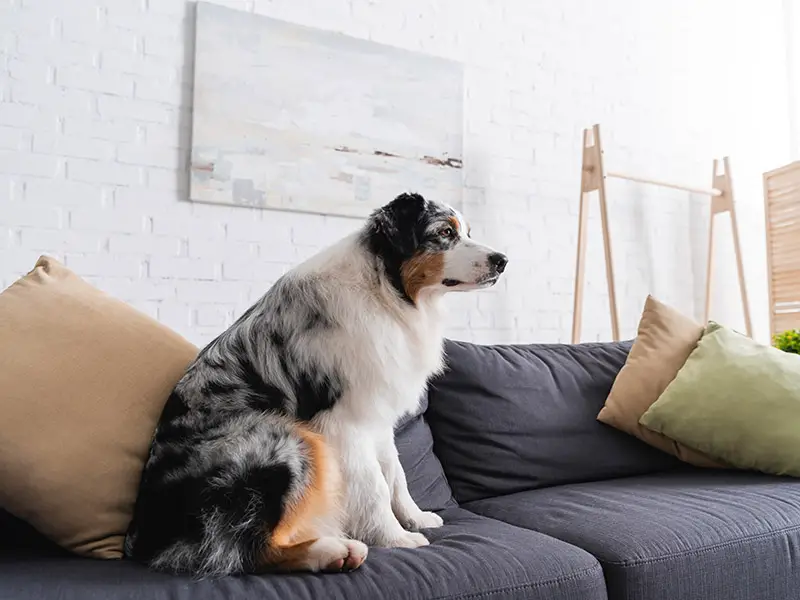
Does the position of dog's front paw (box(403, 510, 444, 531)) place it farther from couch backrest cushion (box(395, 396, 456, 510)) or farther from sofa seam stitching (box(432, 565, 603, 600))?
sofa seam stitching (box(432, 565, 603, 600))

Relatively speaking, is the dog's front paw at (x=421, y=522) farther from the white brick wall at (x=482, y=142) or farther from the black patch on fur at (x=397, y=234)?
the white brick wall at (x=482, y=142)

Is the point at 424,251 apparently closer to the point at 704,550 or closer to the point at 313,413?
the point at 313,413

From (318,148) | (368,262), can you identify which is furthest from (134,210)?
(368,262)

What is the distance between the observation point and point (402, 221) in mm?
1687

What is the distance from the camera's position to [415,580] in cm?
128

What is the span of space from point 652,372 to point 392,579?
137cm

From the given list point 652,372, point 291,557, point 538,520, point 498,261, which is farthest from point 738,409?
point 291,557

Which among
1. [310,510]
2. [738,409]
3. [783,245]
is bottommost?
[310,510]

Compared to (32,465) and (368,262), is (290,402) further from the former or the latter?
(32,465)

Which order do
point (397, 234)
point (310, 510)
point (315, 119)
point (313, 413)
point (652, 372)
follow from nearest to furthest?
point (310, 510)
point (313, 413)
point (397, 234)
point (652, 372)
point (315, 119)

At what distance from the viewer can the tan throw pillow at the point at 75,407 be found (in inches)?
54.2

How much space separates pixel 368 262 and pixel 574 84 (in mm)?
2504

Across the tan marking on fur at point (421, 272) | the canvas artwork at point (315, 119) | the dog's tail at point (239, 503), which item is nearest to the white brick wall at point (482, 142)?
the canvas artwork at point (315, 119)

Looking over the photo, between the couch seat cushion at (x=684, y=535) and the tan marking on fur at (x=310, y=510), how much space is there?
555mm
